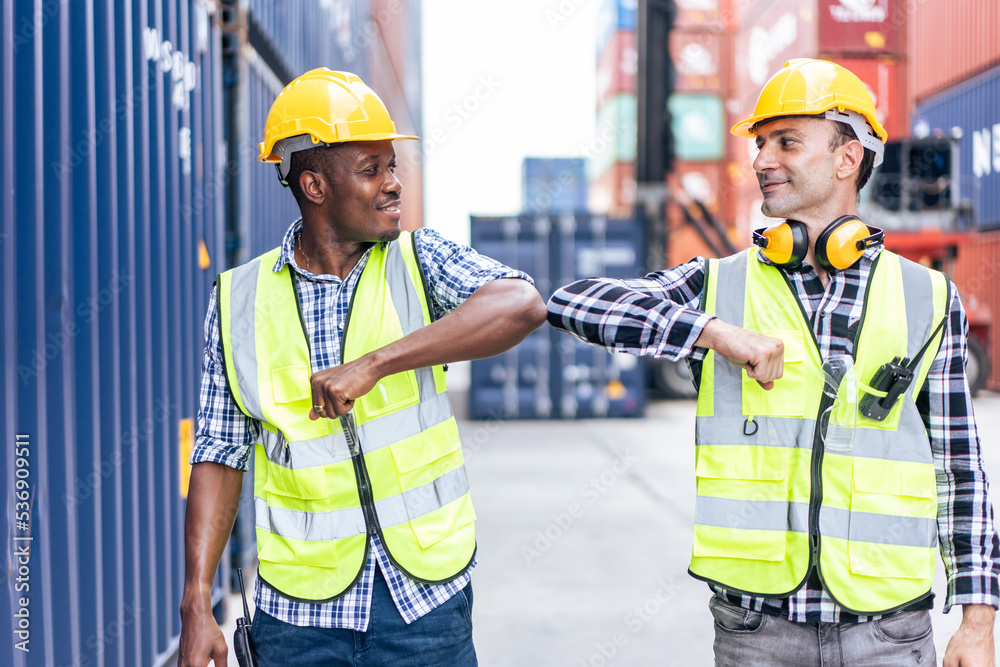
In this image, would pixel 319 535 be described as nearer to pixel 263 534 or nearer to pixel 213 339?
pixel 263 534

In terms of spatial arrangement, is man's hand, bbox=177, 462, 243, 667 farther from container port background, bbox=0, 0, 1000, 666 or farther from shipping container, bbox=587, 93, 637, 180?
shipping container, bbox=587, 93, 637, 180

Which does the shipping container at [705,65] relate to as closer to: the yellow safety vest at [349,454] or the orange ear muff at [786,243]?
the orange ear muff at [786,243]

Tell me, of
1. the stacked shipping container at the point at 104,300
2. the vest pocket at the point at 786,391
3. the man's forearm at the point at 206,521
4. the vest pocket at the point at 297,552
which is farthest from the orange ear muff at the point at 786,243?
the stacked shipping container at the point at 104,300

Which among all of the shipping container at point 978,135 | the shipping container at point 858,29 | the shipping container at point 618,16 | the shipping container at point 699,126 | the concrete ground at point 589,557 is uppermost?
the shipping container at point 618,16

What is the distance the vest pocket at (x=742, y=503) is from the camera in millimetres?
1778

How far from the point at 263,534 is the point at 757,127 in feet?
4.68

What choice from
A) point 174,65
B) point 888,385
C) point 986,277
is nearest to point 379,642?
point 888,385

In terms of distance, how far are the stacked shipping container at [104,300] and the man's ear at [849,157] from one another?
80.0 inches

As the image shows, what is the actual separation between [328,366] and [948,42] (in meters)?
19.5

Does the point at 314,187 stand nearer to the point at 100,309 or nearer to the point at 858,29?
the point at 100,309

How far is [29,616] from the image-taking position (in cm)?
235

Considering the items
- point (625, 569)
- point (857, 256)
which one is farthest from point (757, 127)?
point (625, 569)

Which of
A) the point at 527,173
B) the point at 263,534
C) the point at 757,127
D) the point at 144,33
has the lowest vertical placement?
the point at 263,534

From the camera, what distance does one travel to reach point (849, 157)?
194 centimetres
